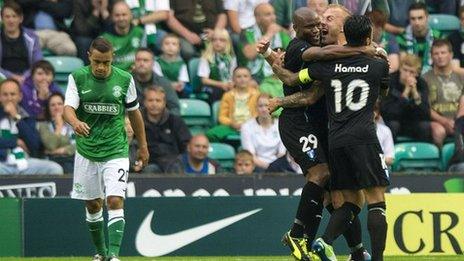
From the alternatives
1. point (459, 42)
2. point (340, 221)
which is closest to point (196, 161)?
point (459, 42)

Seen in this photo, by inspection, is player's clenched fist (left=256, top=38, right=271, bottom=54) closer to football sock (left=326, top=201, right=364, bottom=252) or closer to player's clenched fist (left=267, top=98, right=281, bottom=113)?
player's clenched fist (left=267, top=98, right=281, bottom=113)

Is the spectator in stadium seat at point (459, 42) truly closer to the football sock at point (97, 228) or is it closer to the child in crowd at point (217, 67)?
the child in crowd at point (217, 67)

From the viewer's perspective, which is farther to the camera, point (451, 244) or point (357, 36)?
point (451, 244)

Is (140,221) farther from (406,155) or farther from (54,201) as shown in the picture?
(406,155)

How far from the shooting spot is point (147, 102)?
1777 centimetres

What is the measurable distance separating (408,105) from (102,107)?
6850 mm

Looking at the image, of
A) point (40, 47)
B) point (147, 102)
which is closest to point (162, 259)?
point (147, 102)

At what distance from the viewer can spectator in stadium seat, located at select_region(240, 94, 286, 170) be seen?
713 inches

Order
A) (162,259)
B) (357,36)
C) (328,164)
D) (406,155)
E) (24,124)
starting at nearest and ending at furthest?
(357,36) < (328,164) < (162,259) < (24,124) < (406,155)

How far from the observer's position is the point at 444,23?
65.7 feet

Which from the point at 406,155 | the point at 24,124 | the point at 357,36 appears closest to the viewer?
the point at 357,36

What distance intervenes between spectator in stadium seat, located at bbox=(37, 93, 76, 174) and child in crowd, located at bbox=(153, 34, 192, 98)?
1731 millimetres

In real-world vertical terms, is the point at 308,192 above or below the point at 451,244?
above

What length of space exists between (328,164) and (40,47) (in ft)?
23.5
